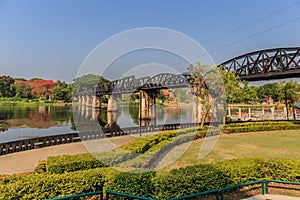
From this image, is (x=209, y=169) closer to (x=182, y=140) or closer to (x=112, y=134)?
(x=182, y=140)

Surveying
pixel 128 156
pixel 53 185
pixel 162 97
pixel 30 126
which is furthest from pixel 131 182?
pixel 162 97

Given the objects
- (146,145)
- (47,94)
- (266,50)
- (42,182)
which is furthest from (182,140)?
(47,94)

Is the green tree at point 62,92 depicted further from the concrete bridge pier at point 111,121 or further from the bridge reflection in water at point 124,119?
the concrete bridge pier at point 111,121

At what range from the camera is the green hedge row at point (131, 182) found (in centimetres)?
633

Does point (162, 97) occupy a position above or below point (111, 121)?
above

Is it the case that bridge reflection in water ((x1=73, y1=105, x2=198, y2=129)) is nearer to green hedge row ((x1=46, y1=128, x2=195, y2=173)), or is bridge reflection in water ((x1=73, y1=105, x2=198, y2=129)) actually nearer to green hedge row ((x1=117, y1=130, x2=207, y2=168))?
green hedge row ((x1=117, y1=130, x2=207, y2=168))

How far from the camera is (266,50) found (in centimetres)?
4175

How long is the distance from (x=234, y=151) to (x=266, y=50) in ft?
108

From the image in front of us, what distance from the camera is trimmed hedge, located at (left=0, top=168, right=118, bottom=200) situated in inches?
241

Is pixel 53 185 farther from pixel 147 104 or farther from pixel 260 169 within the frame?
pixel 147 104

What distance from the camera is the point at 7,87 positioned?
356ft

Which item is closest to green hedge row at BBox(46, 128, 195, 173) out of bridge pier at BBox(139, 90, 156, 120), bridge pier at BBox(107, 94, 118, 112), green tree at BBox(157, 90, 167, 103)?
green tree at BBox(157, 90, 167, 103)

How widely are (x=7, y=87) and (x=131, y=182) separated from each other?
122 m

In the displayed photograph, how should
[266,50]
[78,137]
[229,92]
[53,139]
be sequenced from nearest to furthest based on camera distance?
[53,139]
[78,137]
[229,92]
[266,50]
